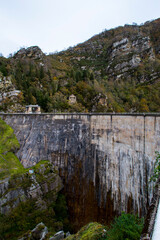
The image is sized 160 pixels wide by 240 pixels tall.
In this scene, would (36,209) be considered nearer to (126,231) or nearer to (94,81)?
(126,231)

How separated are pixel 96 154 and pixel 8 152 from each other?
1452cm

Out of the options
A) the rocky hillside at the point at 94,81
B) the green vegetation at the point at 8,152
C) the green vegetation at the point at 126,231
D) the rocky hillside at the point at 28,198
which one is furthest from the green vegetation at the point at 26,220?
the rocky hillside at the point at 94,81

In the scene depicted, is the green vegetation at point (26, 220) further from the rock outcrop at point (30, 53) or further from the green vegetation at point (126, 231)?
the rock outcrop at point (30, 53)

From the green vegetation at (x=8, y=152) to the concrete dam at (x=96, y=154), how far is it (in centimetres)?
116

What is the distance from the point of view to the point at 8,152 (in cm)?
2117

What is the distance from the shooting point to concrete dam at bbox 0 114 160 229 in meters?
13.8

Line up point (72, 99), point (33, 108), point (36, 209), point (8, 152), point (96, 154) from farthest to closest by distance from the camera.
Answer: point (72, 99), point (33, 108), point (8, 152), point (96, 154), point (36, 209)

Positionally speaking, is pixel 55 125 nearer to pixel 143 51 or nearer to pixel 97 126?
pixel 97 126

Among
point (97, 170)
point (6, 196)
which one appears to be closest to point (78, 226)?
point (97, 170)

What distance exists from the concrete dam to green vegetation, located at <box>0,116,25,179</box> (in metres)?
1.16

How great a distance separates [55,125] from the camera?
22.8 metres

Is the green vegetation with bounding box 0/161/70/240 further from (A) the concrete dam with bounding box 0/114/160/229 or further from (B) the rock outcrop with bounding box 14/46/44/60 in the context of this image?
(B) the rock outcrop with bounding box 14/46/44/60

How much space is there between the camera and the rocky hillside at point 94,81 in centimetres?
3672

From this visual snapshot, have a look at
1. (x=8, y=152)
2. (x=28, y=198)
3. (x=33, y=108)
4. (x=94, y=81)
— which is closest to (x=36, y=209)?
(x=28, y=198)
